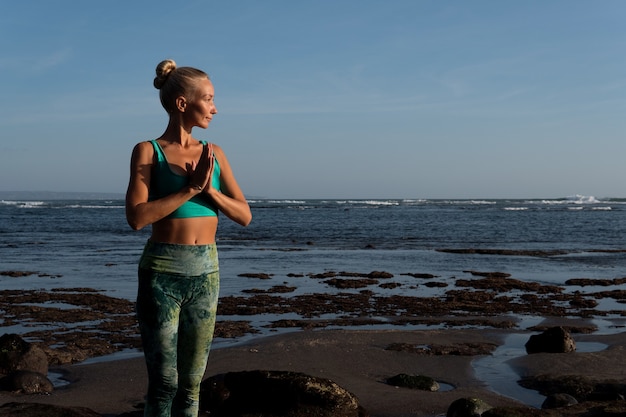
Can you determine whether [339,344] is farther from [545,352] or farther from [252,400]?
[252,400]

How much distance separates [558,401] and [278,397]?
3021 mm

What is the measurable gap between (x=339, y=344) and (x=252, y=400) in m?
4.02

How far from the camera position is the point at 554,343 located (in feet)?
33.9

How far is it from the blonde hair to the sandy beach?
4698 millimetres

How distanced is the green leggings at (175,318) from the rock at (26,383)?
5023mm

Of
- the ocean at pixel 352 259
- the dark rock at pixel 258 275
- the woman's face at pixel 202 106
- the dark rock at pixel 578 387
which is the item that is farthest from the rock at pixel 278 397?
the dark rock at pixel 258 275

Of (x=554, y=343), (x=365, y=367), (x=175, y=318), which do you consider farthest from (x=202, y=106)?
(x=554, y=343)

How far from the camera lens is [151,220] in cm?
338

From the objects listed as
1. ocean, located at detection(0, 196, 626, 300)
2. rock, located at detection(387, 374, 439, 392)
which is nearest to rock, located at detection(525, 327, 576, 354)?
rock, located at detection(387, 374, 439, 392)

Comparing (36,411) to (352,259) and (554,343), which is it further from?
(352,259)

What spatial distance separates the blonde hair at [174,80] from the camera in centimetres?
350

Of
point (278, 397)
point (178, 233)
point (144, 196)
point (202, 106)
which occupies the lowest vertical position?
point (278, 397)

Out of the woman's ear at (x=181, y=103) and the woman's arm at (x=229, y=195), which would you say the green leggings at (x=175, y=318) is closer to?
the woman's arm at (x=229, y=195)

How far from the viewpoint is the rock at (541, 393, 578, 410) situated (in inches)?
296
